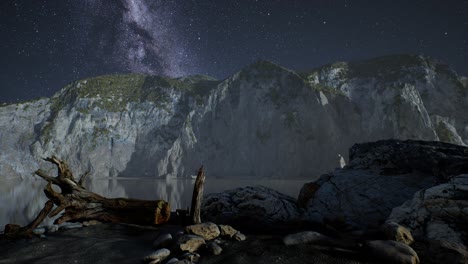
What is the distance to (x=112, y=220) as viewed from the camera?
10133 mm

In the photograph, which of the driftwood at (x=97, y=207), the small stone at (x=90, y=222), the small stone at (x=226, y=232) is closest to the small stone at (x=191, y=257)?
the small stone at (x=226, y=232)

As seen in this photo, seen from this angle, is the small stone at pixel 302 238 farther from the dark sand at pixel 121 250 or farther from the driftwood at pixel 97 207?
the driftwood at pixel 97 207

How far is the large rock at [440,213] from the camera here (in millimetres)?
6469

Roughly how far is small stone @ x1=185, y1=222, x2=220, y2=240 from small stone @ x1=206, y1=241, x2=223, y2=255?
815mm

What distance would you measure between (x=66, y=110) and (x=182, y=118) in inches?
2110

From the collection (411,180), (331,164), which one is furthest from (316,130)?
(411,180)

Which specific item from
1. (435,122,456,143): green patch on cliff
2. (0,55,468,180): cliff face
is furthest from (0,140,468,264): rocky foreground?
(435,122,456,143): green patch on cliff

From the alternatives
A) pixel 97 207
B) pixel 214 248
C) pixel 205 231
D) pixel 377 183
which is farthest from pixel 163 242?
pixel 377 183

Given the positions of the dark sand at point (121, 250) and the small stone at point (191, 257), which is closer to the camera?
the dark sand at point (121, 250)

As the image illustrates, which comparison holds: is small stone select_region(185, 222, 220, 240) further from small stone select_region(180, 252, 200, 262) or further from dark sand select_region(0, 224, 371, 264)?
small stone select_region(180, 252, 200, 262)

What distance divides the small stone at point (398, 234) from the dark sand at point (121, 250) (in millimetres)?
1764

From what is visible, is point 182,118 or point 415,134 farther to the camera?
point 182,118

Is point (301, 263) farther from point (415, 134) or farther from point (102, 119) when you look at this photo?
point (102, 119)

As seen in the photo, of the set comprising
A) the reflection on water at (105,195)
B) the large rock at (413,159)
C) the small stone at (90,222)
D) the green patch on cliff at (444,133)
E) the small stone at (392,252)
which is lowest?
the reflection on water at (105,195)
